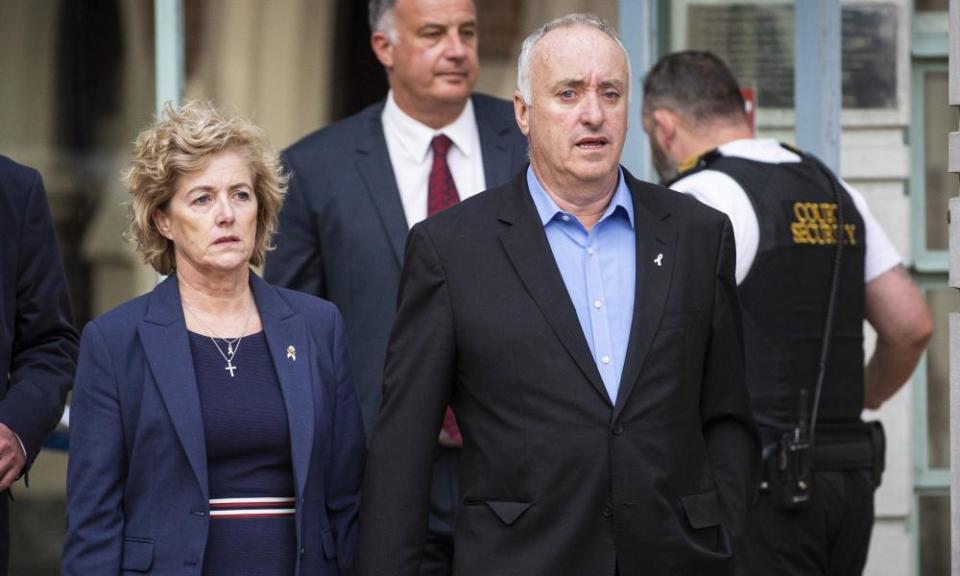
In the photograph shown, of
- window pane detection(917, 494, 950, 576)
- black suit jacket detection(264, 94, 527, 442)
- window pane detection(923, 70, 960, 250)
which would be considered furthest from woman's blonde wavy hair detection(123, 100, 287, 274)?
window pane detection(917, 494, 950, 576)

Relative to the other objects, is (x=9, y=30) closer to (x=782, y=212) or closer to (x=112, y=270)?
(x=112, y=270)

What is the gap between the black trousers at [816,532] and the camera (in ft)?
15.4

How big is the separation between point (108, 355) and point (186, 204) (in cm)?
39

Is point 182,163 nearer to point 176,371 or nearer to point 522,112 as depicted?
point 176,371

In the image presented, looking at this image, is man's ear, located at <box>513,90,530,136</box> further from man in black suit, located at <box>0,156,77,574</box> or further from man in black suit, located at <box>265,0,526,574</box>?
man in black suit, located at <box>0,156,77,574</box>

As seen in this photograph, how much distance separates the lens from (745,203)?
4.81 meters

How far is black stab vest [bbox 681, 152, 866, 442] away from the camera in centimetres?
478

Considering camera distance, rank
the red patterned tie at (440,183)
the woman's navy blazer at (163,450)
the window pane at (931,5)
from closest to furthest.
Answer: the woman's navy blazer at (163,450) → the red patterned tie at (440,183) → the window pane at (931,5)

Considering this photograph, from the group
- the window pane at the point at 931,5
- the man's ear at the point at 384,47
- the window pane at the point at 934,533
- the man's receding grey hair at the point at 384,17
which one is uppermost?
the window pane at the point at 931,5

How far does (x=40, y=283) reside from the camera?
4180mm

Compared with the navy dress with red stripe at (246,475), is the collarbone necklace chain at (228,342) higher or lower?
higher

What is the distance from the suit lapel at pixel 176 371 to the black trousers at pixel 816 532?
1697mm

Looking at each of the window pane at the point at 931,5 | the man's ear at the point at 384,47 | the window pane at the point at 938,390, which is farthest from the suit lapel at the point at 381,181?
the window pane at the point at 938,390

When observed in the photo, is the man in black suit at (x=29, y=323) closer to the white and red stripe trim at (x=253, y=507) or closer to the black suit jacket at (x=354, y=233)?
the white and red stripe trim at (x=253, y=507)
